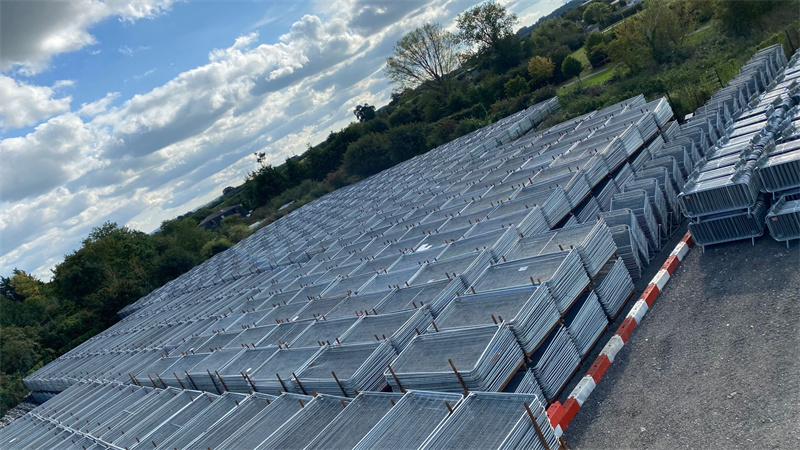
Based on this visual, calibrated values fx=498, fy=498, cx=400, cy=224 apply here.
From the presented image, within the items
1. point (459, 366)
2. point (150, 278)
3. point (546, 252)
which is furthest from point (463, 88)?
point (459, 366)

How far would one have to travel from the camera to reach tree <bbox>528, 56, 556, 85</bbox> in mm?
44844

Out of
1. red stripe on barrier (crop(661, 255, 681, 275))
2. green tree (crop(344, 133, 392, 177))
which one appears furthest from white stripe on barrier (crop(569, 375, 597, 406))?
green tree (crop(344, 133, 392, 177))

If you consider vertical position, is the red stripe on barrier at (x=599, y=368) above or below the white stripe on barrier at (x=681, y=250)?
above

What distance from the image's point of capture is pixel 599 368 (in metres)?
8.24

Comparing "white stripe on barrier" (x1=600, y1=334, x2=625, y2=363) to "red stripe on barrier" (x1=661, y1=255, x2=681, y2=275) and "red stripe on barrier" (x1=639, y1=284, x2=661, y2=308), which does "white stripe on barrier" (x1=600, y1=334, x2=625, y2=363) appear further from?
"red stripe on barrier" (x1=661, y1=255, x2=681, y2=275)

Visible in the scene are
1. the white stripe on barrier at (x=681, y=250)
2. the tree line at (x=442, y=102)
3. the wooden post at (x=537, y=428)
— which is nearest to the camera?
the wooden post at (x=537, y=428)

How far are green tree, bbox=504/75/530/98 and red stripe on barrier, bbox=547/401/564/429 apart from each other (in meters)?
39.4

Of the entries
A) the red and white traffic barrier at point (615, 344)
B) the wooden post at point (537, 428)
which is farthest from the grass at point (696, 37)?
the wooden post at point (537, 428)

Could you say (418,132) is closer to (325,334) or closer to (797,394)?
(325,334)

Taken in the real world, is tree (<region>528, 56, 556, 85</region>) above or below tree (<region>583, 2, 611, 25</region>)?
below

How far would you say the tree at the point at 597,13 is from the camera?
63.1 meters

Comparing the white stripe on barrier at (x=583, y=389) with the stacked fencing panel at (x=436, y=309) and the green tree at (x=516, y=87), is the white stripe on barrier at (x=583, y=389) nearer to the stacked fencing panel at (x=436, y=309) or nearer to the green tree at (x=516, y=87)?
the stacked fencing panel at (x=436, y=309)

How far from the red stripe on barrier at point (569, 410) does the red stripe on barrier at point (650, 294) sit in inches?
116

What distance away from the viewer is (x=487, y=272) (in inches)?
408
